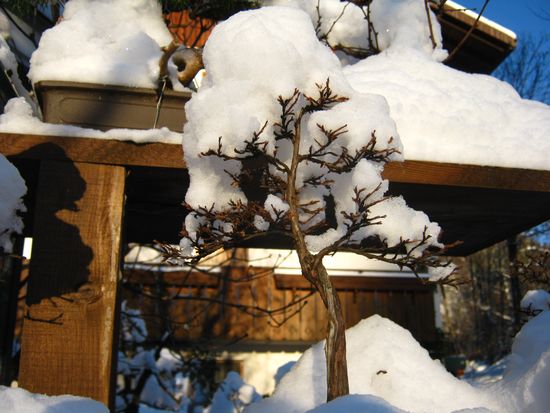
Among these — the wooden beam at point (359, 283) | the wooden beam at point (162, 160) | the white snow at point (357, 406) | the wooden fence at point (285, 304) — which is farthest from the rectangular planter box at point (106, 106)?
the wooden beam at point (359, 283)

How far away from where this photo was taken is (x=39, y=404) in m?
1.38

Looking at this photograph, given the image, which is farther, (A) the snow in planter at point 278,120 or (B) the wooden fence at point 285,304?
(B) the wooden fence at point 285,304

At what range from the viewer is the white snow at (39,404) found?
134 cm

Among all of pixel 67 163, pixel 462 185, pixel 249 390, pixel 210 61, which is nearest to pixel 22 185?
pixel 67 163

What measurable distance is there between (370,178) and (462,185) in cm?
71

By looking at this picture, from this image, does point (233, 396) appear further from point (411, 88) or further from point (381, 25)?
point (411, 88)

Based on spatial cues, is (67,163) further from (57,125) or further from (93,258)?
(93,258)

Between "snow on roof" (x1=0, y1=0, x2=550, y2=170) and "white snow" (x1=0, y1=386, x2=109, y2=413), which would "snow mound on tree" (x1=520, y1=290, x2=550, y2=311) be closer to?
"snow on roof" (x1=0, y1=0, x2=550, y2=170)

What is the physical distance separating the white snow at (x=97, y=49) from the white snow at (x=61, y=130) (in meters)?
0.22

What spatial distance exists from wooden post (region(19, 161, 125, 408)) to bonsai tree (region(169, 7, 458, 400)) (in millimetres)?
468

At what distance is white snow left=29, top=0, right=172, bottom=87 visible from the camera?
85.6 inches

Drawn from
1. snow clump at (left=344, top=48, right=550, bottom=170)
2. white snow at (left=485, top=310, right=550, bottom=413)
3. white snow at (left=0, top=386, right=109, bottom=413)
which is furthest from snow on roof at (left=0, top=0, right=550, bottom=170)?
white snow at (left=0, top=386, right=109, bottom=413)

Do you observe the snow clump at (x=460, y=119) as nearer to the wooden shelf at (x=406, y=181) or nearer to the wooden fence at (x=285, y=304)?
the wooden shelf at (x=406, y=181)

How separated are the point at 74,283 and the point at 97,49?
0.96m
